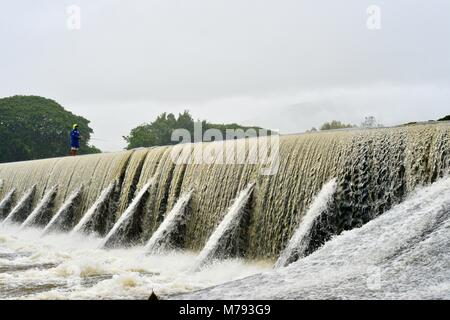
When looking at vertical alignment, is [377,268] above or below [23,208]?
above

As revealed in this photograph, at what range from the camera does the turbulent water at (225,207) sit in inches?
299

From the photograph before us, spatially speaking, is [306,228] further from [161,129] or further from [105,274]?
[161,129]

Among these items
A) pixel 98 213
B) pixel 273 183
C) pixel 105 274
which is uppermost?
pixel 273 183

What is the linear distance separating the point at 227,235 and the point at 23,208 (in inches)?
505

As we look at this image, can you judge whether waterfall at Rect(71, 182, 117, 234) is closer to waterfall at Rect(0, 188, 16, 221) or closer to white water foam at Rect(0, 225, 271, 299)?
white water foam at Rect(0, 225, 271, 299)

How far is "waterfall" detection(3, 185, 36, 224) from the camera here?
19500 mm

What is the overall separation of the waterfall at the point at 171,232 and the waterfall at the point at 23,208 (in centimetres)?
1033

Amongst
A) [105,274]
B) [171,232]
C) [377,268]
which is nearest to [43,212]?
[171,232]

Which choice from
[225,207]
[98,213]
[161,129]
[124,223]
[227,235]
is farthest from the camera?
[161,129]

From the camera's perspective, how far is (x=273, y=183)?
375 inches

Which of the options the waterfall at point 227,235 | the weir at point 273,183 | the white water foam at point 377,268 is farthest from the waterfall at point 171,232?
the white water foam at point 377,268
